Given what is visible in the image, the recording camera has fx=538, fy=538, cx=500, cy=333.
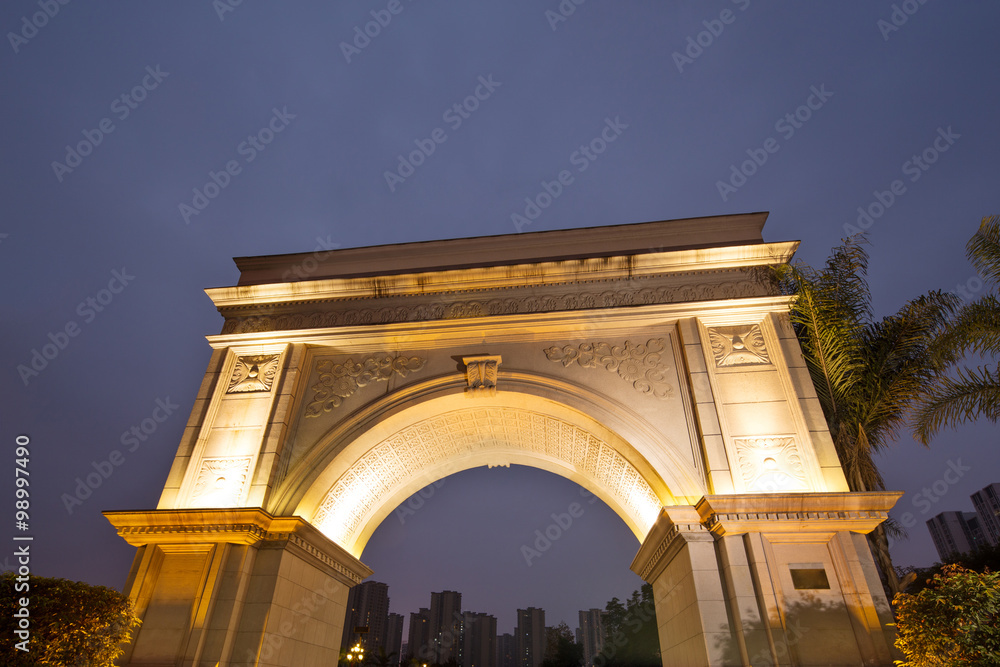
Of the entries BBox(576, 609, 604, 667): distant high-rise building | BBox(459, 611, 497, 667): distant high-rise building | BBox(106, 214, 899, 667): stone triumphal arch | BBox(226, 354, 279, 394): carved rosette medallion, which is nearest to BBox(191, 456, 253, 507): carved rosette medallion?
BBox(106, 214, 899, 667): stone triumphal arch

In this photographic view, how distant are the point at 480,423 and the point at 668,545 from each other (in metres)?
4.56

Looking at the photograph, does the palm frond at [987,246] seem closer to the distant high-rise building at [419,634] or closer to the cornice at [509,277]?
the cornice at [509,277]

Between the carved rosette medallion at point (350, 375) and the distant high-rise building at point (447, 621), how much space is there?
6095 cm

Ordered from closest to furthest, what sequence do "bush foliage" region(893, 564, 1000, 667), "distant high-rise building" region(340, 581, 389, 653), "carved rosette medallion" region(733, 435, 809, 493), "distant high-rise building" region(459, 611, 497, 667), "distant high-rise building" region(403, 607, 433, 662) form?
"bush foliage" region(893, 564, 1000, 667)
"carved rosette medallion" region(733, 435, 809, 493)
"distant high-rise building" region(340, 581, 389, 653)
"distant high-rise building" region(403, 607, 433, 662)
"distant high-rise building" region(459, 611, 497, 667)

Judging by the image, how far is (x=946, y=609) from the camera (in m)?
6.18

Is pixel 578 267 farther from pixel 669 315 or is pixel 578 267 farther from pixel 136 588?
pixel 136 588

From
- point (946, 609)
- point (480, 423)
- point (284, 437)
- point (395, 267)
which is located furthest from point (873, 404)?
point (284, 437)

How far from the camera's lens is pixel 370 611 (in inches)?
2445

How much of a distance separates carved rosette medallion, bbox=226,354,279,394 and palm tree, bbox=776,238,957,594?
10.7 m

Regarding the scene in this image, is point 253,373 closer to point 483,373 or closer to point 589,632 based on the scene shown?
point 483,373

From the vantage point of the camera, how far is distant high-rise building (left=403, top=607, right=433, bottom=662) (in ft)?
200

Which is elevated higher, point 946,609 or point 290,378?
point 290,378

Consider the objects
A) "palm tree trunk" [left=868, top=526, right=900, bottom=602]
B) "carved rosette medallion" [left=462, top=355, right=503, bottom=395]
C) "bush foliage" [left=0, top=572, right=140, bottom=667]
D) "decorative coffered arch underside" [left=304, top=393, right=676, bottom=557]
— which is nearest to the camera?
"bush foliage" [left=0, top=572, right=140, bottom=667]

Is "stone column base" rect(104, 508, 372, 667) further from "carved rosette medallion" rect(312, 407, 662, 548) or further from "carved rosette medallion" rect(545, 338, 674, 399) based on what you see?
"carved rosette medallion" rect(545, 338, 674, 399)
